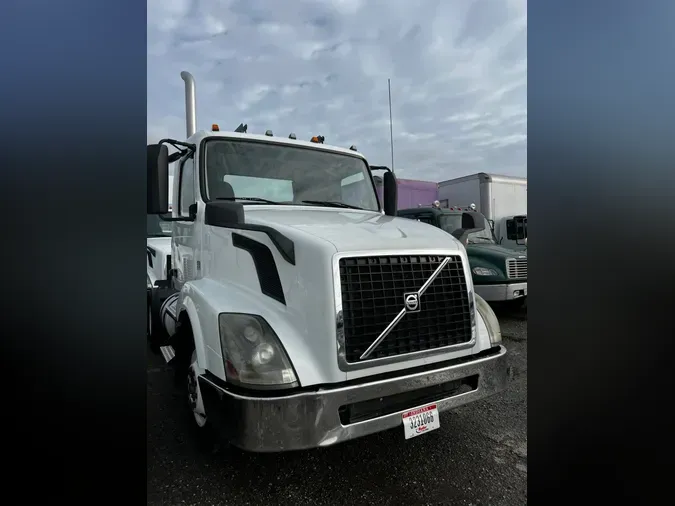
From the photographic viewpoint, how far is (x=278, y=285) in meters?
2.21

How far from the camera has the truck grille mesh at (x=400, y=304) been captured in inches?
81.3

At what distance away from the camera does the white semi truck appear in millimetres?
1866

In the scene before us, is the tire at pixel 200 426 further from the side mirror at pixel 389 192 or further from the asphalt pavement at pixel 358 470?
the side mirror at pixel 389 192

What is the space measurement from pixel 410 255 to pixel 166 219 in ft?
6.79

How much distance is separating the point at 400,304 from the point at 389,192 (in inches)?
77.4

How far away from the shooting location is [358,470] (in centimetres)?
235

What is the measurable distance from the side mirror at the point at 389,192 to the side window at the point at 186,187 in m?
1.84

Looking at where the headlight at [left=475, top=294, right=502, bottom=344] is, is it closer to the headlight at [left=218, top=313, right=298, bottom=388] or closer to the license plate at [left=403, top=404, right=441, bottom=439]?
the license plate at [left=403, top=404, right=441, bottom=439]

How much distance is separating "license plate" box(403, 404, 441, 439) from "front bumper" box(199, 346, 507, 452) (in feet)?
0.14

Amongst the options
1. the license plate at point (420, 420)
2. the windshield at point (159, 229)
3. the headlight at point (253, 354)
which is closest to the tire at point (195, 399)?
the headlight at point (253, 354)

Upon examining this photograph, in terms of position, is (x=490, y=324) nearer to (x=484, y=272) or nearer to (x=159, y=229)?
(x=484, y=272)

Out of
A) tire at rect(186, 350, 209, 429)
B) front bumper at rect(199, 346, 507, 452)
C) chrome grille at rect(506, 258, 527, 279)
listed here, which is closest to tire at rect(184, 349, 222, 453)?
tire at rect(186, 350, 209, 429)

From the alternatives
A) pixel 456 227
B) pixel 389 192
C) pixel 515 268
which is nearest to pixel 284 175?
pixel 389 192
